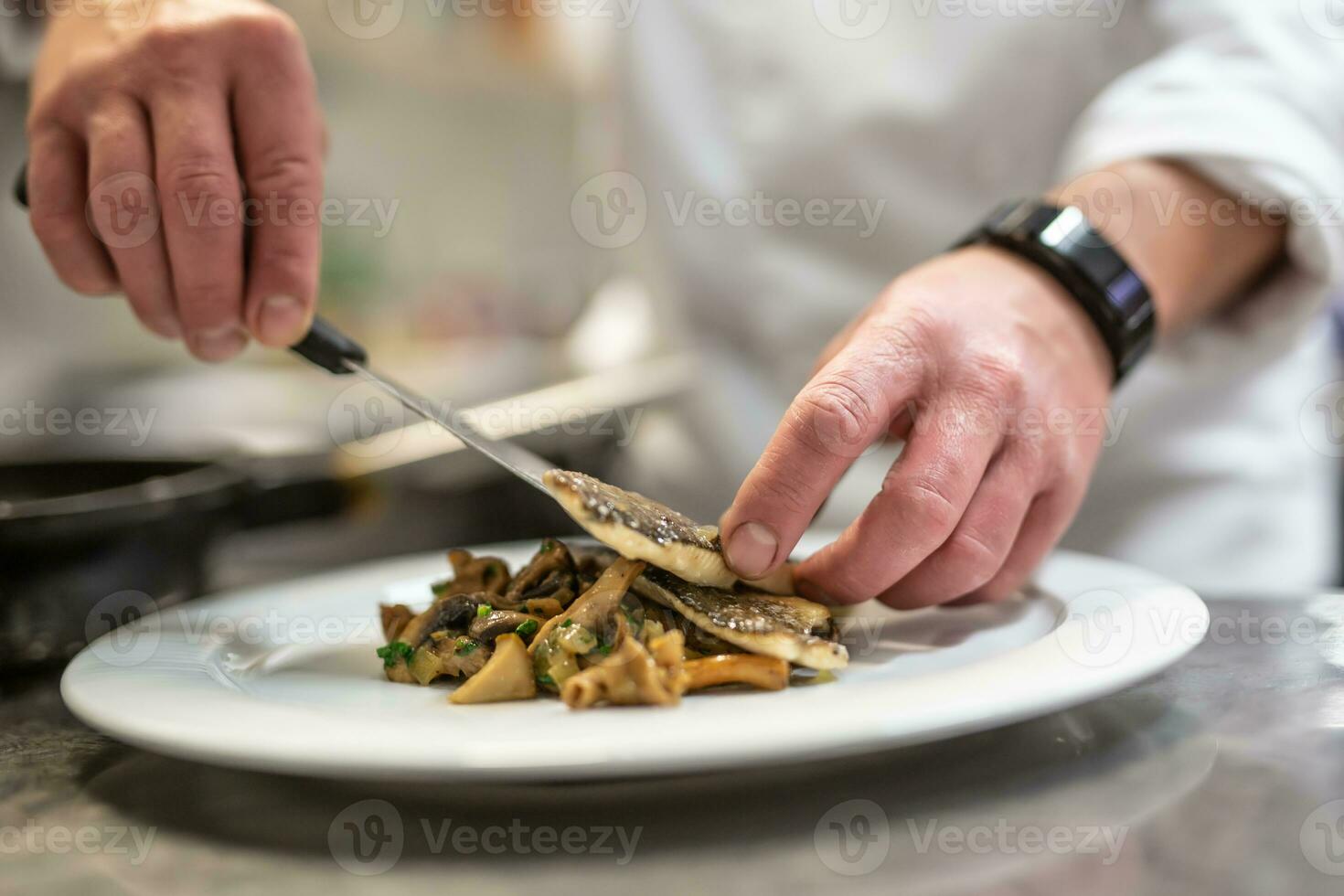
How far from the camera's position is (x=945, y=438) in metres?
1.04

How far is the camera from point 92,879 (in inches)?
27.3

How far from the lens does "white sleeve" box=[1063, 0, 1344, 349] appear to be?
56.3 inches

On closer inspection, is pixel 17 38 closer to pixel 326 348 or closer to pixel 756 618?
pixel 326 348

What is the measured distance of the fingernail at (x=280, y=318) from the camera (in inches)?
48.9

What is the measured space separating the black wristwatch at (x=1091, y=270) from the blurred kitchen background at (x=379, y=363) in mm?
1022

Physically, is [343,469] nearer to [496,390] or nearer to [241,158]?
[241,158]

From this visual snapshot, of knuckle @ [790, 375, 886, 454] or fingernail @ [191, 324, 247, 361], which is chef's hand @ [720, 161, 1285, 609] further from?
fingernail @ [191, 324, 247, 361]

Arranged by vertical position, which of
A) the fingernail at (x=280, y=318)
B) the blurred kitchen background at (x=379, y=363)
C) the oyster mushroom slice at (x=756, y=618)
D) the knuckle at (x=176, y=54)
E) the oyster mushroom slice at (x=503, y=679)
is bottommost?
the blurred kitchen background at (x=379, y=363)

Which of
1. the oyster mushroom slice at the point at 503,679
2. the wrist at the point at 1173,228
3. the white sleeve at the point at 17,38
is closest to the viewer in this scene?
the oyster mushroom slice at the point at 503,679

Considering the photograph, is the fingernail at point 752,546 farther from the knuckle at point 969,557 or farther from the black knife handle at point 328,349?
the black knife handle at point 328,349

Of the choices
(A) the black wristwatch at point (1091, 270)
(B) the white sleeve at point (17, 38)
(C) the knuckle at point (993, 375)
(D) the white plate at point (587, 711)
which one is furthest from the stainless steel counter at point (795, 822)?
(B) the white sleeve at point (17, 38)

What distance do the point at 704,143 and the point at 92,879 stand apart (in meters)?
1.73

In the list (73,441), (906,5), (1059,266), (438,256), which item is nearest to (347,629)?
(1059,266)

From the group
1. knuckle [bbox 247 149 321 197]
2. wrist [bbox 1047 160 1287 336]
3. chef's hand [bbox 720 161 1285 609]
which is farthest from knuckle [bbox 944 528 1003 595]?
knuckle [bbox 247 149 321 197]
